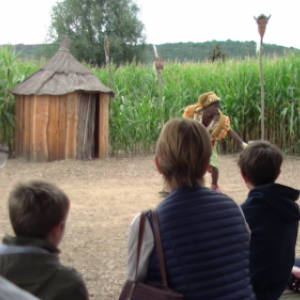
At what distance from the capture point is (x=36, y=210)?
1.75 metres

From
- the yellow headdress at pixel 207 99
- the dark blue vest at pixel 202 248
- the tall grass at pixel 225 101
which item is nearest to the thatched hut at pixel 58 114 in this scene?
the tall grass at pixel 225 101

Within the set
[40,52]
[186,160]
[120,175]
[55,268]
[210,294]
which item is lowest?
[120,175]

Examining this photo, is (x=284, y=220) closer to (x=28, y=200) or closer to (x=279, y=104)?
(x=28, y=200)

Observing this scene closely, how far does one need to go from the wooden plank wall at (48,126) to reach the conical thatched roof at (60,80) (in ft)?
0.55

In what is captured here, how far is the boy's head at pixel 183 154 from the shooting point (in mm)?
2014

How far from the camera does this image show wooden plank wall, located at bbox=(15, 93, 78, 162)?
943 centimetres

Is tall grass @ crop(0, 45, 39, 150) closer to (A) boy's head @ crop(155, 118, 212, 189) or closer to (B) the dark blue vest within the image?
(A) boy's head @ crop(155, 118, 212, 189)

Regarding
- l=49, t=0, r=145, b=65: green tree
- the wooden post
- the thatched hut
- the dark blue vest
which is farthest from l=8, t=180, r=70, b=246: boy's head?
l=49, t=0, r=145, b=65: green tree

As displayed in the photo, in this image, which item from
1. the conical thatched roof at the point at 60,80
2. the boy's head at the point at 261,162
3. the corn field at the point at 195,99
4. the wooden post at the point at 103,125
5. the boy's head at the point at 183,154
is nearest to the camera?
the boy's head at the point at 183,154

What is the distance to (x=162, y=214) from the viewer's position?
1.96m

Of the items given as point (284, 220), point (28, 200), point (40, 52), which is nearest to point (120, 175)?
point (284, 220)

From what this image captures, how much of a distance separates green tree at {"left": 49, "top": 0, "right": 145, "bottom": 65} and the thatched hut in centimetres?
2159

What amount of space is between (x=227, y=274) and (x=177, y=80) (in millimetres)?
10219

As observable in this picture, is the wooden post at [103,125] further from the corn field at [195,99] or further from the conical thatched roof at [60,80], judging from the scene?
the corn field at [195,99]
